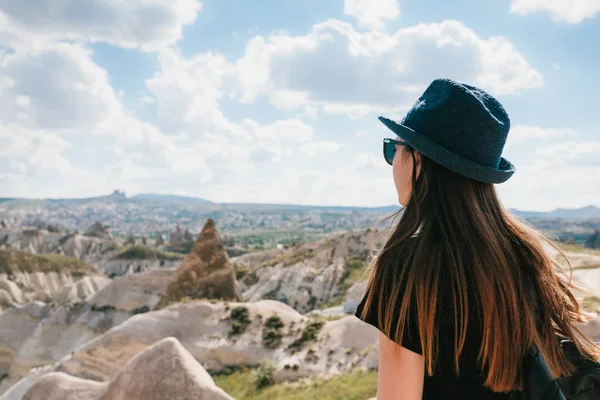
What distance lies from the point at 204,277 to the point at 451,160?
27657 millimetres

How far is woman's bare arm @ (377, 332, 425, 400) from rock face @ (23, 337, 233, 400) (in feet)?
19.8

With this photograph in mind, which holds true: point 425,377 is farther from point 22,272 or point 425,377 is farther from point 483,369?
point 22,272

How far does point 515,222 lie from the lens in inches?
90.6

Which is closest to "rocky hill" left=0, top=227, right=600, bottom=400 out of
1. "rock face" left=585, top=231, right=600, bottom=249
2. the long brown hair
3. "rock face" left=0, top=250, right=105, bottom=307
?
the long brown hair

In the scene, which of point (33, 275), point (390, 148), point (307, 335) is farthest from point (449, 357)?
point (33, 275)

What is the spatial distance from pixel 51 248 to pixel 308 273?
75961 millimetres

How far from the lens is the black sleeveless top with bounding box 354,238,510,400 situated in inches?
76.9

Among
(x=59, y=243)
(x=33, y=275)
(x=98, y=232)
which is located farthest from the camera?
(x=98, y=232)

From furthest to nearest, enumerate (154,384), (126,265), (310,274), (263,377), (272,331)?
(126,265) < (310,274) < (272,331) < (263,377) < (154,384)

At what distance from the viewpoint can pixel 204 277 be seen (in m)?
28.7

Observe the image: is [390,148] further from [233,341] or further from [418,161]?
[233,341]

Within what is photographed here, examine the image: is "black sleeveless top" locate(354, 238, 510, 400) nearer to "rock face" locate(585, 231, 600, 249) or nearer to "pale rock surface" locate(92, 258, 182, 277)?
"rock face" locate(585, 231, 600, 249)

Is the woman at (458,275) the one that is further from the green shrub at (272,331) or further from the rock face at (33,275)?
the rock face at (33,275)

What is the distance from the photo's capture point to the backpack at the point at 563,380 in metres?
1.98
